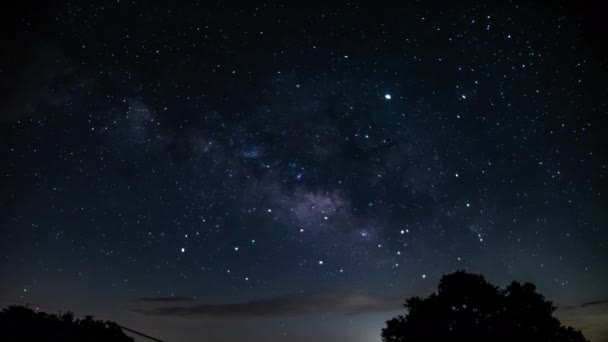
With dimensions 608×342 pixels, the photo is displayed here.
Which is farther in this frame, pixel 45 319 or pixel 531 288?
pixel 531 288

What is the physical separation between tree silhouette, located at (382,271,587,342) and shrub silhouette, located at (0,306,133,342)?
12197mm

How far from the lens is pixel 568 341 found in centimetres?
1527

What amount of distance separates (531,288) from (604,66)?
1304 centimetres

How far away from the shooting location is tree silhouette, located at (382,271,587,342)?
49.6 feet

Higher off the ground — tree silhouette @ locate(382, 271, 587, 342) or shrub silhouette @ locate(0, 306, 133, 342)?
tree silhouette @ locate(382, 271, 587, 342)

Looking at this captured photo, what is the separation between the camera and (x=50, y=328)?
13.5m

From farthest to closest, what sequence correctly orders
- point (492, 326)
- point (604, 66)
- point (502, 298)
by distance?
point (502, 298)
point (492, 326)
point (604, 66)

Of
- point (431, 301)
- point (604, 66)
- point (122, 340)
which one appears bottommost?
point (122, 340)

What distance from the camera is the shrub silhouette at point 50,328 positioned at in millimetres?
12406

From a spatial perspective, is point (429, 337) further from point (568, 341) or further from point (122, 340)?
point (122, 340)

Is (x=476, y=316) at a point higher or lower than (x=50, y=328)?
higher

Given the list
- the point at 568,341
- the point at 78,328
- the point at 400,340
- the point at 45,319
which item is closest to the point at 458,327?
the point at 400,340

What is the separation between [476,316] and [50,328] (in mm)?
16926

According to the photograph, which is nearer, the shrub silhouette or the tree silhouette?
the shrub silhouette
